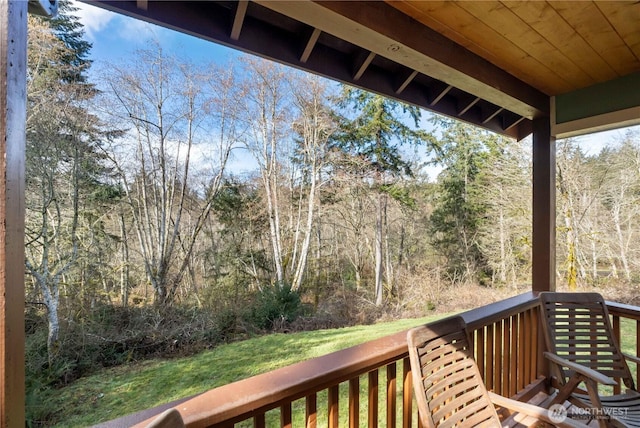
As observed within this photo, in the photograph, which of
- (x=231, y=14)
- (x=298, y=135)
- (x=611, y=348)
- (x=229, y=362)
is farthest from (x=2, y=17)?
(x=298, y=135)

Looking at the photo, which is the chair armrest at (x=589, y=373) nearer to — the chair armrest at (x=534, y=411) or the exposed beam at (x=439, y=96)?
the chair armrest at (x=534, y=411)

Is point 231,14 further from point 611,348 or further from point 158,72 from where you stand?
point 158,72

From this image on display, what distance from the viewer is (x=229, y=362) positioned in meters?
4.70

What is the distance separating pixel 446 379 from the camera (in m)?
1.33

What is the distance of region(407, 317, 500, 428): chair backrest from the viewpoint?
125cm

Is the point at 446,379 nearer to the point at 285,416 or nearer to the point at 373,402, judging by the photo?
the point at 373,402

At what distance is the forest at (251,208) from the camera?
441 cm

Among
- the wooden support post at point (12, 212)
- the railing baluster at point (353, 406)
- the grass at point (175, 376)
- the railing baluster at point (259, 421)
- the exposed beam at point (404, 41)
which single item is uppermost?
the exposed beam at point (404, 41)

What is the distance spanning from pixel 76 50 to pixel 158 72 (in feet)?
4.55

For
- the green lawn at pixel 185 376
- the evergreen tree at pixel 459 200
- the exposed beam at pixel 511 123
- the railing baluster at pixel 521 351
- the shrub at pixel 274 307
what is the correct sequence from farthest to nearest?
the evergreen tree at pixel 459 200 < the shrub at pixel 274 307 < the green lawn at pixel 185 376 < the exposed beam at pixel 511 123 < the railing baluster at pixel 521 351

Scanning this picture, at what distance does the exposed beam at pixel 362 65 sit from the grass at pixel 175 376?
124 inches

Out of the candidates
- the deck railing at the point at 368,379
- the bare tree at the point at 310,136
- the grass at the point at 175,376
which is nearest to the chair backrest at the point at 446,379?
the deck railing at the point at 368,379

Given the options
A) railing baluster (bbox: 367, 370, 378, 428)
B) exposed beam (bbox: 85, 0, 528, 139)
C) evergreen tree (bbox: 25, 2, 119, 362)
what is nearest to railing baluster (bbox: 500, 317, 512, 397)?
railing baluster (bbox: 367, 370, 378, 428)

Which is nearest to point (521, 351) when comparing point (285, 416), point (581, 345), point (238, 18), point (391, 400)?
point (581, 345)
